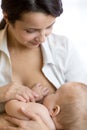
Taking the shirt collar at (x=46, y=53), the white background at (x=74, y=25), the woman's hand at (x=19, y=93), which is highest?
the shirt collar at (x=46, y=53)

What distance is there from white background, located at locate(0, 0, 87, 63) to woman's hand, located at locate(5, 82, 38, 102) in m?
0.82

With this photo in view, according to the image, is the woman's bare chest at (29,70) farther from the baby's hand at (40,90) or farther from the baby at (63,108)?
the baby at (63,108)

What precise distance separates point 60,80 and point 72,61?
13cm

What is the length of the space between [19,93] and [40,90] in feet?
0.37

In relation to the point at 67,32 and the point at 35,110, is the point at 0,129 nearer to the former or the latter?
the point at 35,110

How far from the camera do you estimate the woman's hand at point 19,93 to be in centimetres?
142

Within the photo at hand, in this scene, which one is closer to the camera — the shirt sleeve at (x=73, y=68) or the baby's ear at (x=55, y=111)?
the baby's ear at (x=55, y=111)

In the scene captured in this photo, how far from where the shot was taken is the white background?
220cm

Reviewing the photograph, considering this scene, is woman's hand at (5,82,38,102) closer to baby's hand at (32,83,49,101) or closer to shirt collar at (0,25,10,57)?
baby's hand at (32,83,49,101)

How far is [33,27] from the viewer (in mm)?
1362

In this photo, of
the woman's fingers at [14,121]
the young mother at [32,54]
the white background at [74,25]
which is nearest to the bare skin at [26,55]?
the young mother at [32,54]

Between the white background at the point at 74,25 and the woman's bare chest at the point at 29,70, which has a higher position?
the woman's bare chest at the point at 29,70

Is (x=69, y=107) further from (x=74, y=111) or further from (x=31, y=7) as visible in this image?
(x=31, y=7)

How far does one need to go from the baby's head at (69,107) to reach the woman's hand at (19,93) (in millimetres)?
85
